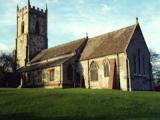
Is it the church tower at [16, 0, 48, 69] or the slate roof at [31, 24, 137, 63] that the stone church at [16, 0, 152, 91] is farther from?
the church tower at [16, 0, 48, 69]

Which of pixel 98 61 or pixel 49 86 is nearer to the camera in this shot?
pixel 98 61

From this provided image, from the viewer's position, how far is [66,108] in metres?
27.7

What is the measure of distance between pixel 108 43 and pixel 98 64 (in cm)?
404

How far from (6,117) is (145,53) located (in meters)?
32.2

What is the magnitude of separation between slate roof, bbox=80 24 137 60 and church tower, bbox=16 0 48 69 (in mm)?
18697

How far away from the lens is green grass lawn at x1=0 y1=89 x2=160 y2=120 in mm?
24859

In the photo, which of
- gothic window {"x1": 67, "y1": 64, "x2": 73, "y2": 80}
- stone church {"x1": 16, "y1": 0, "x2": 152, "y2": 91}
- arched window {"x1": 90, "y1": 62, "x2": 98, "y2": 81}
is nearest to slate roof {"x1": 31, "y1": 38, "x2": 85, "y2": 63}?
stone church {"x1": 16, "y1": 0, "x2": 152, "y2": 91}

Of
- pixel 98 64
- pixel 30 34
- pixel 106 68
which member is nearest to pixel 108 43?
pixel 98 64

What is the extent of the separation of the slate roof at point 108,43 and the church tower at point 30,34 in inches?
736

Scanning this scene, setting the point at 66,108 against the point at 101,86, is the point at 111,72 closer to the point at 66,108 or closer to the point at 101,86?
the point at 101,86

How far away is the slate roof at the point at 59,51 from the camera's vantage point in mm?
59781

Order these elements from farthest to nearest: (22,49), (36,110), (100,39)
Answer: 1. (22,49)
2. (100,39)
3. (36,110)

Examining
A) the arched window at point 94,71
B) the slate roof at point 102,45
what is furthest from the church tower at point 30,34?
the arched window at point 94,71

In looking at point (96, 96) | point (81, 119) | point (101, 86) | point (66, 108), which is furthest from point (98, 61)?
point (81, 119)
